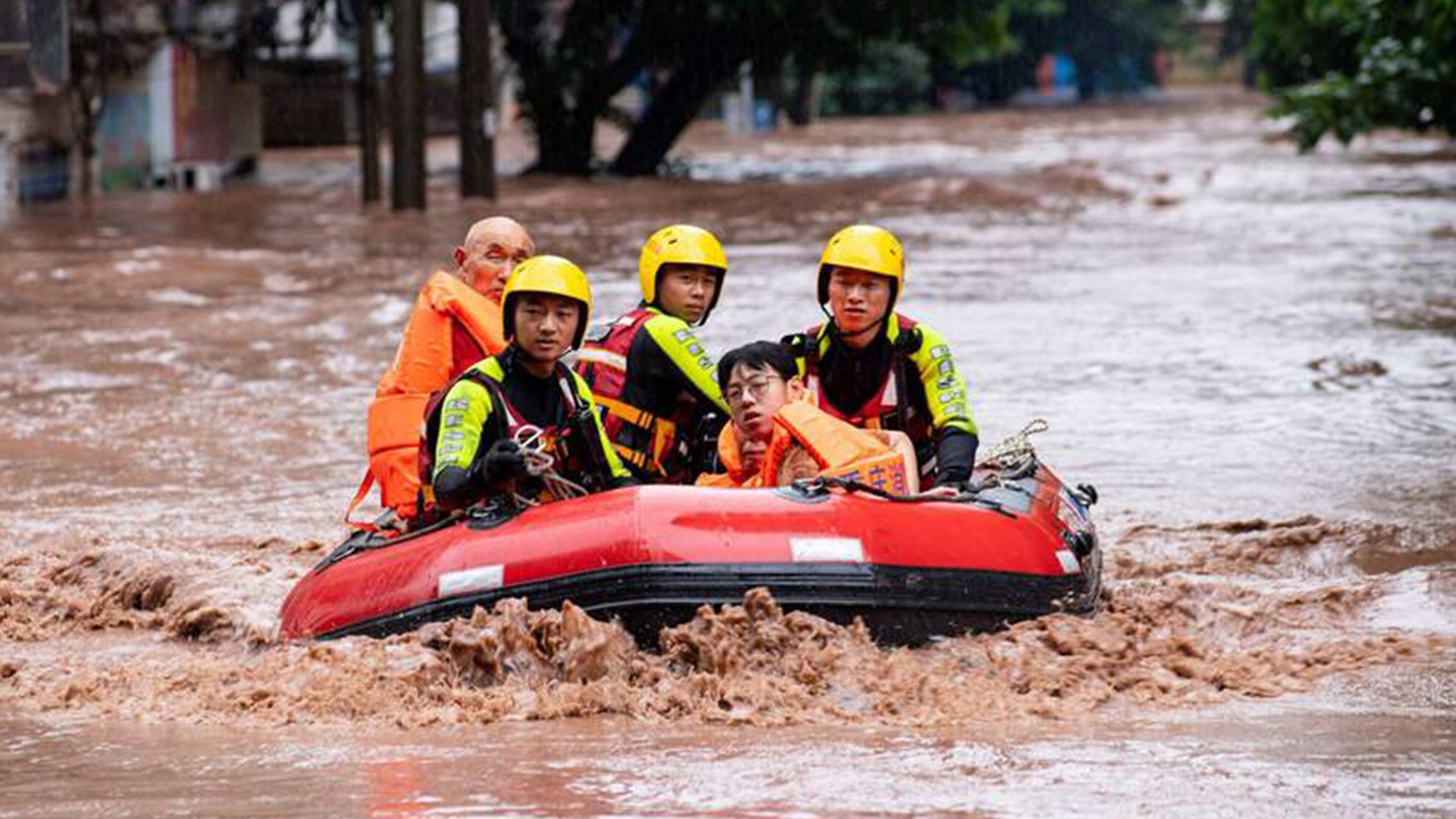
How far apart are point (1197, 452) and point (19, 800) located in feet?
25.8

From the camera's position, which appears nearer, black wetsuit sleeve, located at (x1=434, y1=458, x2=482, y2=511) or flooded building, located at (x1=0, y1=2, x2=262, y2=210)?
black wetsuit sleeve, located at (x1=434, y1=458, x2=482, y2=511)

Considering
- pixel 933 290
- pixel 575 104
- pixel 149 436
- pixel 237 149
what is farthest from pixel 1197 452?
pixel 237 149

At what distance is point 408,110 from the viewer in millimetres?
26422

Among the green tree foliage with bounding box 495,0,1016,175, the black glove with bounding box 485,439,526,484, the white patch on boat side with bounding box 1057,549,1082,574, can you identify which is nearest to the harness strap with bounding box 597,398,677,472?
the black glove with bounding box 485,439,526,484

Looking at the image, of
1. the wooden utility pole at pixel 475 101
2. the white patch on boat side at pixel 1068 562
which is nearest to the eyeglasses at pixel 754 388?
the white patch on boat side at pixel 1068 562

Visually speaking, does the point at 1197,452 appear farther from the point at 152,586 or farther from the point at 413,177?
the point at 413,177

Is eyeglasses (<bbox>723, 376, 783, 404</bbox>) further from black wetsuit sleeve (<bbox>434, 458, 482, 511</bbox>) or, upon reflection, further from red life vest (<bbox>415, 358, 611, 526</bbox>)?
black wetsuit sleeve (<bbox>434, 458, 482, 511</bbox>)

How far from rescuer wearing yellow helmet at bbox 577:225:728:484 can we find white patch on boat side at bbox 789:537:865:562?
1204 millimetres

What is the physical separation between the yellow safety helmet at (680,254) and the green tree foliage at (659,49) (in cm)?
2285

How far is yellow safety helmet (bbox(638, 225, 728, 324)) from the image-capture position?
884 cm

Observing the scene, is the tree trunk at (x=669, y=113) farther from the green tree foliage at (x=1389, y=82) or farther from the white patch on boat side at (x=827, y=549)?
the white patch on boat side at (x=827, y=549)

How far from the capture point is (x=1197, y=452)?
12.8 metres

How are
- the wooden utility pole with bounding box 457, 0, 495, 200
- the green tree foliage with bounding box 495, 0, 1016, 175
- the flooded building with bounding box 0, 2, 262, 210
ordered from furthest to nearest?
the green tree foliage with bounding box 495, 0, 1016, 175, the wooden utility pole with bounding box 457, 0, 495, 200, the flooded building with bounding box 0, 2, 262, 210

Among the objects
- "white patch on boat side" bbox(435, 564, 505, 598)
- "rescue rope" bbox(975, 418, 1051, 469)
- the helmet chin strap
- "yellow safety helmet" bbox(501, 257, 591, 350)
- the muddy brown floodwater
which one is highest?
"yellow safety helmet" bbox(501, 257, 591, 350)
